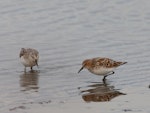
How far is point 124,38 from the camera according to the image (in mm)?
21203

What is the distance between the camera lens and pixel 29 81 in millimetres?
16766

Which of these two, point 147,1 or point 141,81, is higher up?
point 147,1

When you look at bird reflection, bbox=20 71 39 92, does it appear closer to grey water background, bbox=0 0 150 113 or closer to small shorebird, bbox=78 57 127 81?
grey water background, bbox=0 0 150 113

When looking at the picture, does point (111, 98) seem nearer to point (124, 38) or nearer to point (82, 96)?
point (82, 96)

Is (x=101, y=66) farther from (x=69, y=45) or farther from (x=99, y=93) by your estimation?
(x=69, y=45)

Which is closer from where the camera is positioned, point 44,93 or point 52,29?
point 44,93

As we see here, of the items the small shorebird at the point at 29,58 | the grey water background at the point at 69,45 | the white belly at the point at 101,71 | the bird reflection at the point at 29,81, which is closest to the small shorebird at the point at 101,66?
the white belly at the point at 101,71

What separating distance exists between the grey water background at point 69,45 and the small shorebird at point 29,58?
0.95 ft

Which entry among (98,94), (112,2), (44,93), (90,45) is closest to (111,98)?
(98,94)

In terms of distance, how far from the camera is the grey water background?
49.8ft

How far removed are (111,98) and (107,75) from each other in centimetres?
217

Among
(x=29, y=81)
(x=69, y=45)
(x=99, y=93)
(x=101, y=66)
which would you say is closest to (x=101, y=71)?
(x=101, y=66)

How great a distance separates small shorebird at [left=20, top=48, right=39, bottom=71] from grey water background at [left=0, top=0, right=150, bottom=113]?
290mm

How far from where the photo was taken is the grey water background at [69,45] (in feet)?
49.8
